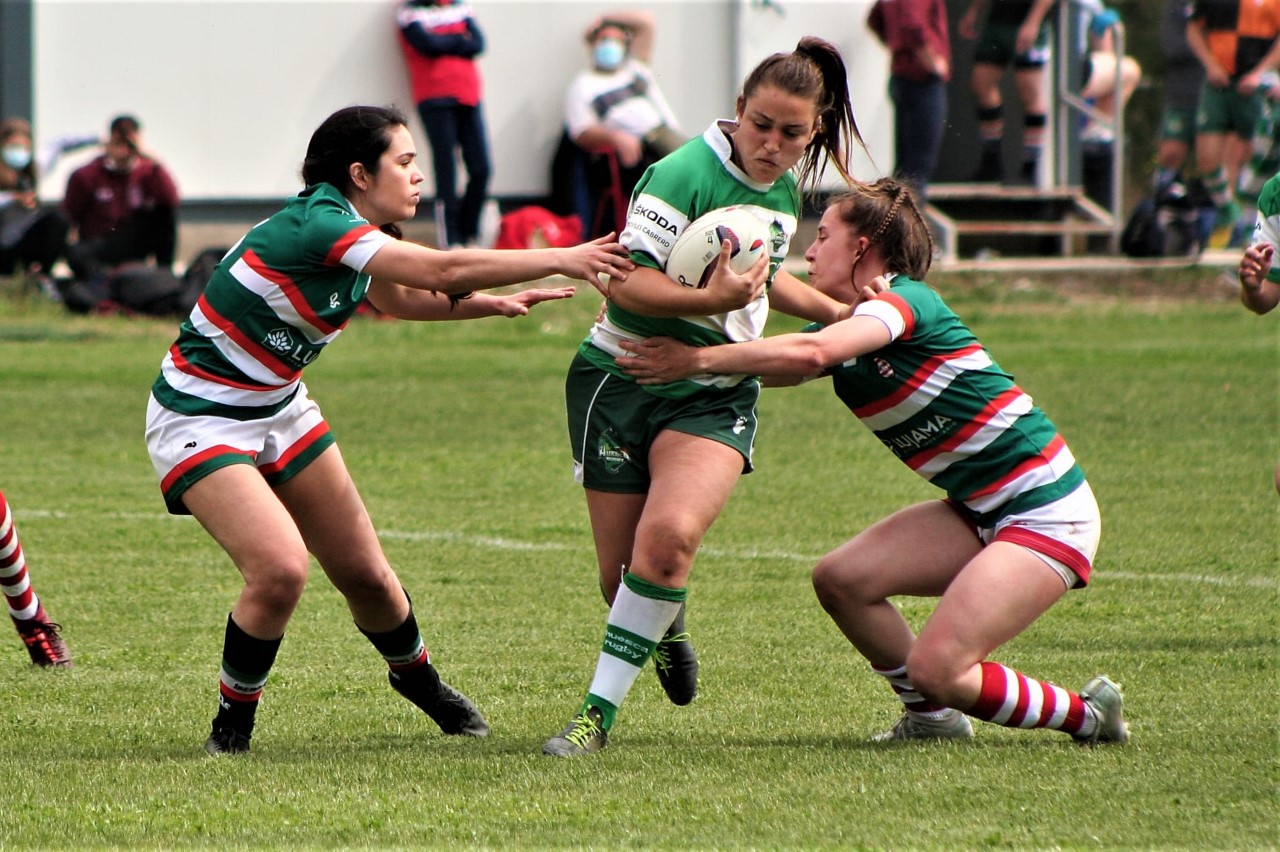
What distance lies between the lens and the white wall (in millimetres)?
17469

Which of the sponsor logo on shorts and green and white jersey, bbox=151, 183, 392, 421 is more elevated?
green and white jersey, bbox=151, 183, 392, 421

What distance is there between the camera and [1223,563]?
7711 mm

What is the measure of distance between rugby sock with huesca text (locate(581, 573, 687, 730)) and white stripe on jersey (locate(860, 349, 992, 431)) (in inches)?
29.8

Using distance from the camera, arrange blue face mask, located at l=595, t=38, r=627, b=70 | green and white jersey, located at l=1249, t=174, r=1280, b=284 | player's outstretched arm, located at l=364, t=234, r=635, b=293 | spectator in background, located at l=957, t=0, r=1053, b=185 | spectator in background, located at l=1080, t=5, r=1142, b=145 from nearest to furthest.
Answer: player's outstretched arm, located at l=364, t=234, r=635, b=293, green and white jersey, located at l=1249, t=174, r=1280, b=284, blue face mask, located at l=595, t=38, r=627, b=70, spectator in background, located at l=957, t=0, r=1053, b=185, spectator in background, located at l=1080, t=5, r=1142, b=145

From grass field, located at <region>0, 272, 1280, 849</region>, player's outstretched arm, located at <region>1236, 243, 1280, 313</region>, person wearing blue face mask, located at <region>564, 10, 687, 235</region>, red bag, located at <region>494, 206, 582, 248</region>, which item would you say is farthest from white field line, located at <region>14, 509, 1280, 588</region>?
person wearing blue face mask, located at <region>564, 10, 687, 235</region>

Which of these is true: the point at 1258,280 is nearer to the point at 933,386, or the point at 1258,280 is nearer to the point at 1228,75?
the point at 933,386

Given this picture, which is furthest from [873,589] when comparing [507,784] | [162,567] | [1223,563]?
[162,567]

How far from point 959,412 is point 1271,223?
2.08 m

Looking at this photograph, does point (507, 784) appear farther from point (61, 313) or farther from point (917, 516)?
point (61, 313)

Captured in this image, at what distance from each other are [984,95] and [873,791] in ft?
52.5

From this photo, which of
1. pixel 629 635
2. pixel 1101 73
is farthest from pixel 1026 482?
pixel 1101 73

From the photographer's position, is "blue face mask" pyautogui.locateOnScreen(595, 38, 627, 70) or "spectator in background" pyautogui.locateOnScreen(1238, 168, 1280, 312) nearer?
"spectator in background" pyautogui.locateOnScreen(1238, 168, 1280, 312)

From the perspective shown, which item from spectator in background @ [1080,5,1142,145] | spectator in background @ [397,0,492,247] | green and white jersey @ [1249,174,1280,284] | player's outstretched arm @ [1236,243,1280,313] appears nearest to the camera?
player's outstretched arm @ [1236,243,1280,313]

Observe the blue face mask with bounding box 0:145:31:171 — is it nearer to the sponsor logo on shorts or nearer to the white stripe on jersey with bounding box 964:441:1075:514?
the sponsor logo on shorts
